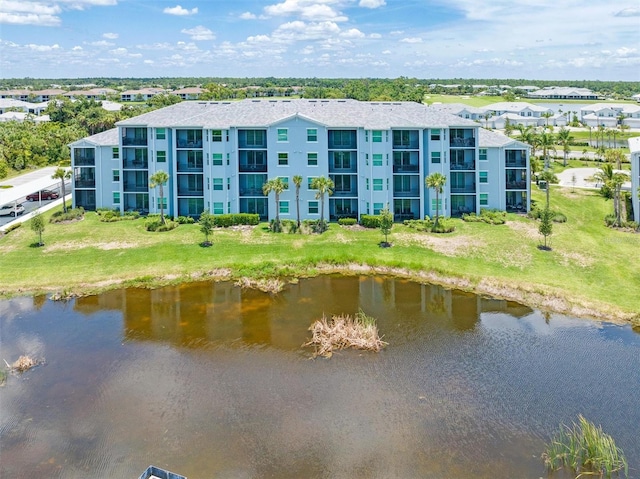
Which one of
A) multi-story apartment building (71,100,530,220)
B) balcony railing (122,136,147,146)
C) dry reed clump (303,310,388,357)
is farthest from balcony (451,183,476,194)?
balcony railing (122,136,147,146)

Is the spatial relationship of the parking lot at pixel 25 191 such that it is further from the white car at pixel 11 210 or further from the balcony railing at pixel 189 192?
the balcony railing at pixel 189 192

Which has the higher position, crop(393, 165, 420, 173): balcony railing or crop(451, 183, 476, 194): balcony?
crop(393, 165, 420, 173): balcony railing

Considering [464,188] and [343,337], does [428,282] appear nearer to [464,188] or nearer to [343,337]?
[343,337]

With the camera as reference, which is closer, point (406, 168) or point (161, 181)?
point (161, 181)

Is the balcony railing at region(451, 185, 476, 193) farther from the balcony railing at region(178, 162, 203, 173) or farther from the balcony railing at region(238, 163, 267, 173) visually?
the balcony railing at region(178, 162, 203, 173)

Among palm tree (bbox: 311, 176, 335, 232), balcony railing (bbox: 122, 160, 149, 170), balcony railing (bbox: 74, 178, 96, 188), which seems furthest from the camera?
balcony railing (bbox: 74, 178, 96, 188)

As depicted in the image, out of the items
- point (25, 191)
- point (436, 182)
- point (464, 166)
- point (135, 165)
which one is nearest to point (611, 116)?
point (464, 166)
